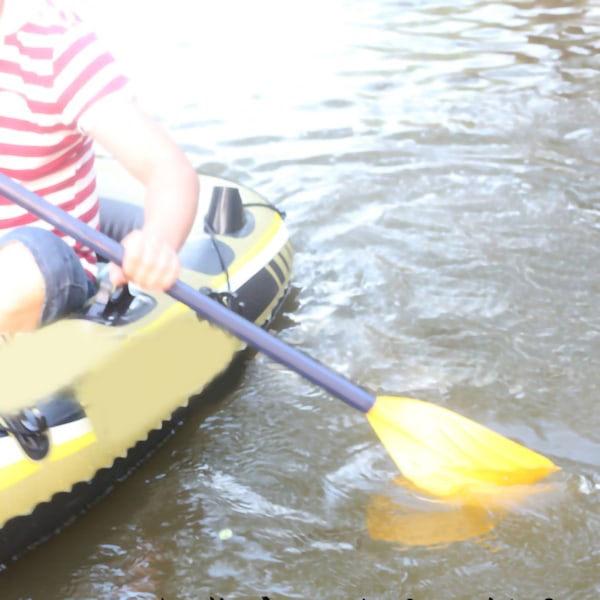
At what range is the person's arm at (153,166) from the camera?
132 centimetres

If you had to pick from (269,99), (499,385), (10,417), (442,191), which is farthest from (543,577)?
(269,99)

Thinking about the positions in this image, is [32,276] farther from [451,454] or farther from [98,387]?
[451,454]

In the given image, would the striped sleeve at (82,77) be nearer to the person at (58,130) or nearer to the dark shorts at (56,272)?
the person at (58,130)

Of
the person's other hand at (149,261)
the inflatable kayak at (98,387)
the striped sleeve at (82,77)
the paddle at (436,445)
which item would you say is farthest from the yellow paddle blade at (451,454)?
the striped sleeve at (82,77)

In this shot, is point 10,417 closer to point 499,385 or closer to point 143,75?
point 499,385

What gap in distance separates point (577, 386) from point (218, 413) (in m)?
0.70

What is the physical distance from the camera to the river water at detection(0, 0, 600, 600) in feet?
4.77

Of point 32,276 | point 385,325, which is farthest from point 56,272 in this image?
point 385,325

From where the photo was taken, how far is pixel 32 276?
1364mm

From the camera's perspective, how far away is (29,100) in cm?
139

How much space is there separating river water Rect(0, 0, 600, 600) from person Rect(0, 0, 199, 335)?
0.44m

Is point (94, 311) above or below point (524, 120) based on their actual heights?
above

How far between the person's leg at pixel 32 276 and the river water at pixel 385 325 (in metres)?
0.38

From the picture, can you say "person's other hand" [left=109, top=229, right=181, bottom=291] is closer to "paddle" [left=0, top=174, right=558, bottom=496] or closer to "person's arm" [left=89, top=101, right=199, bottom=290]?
"person's arm" [left=89, top=101, right=199, bottom=290]
